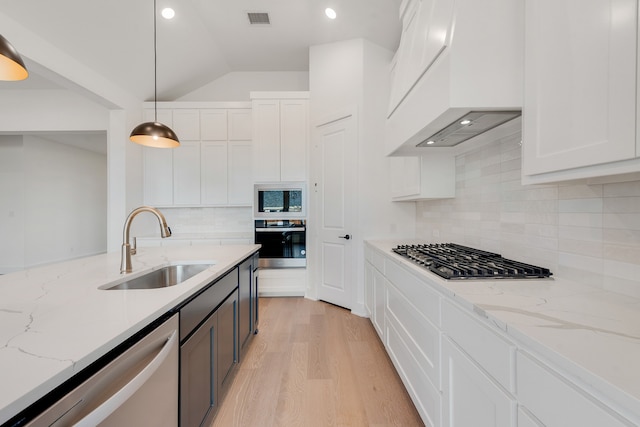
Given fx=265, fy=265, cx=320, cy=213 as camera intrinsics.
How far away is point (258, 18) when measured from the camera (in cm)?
325

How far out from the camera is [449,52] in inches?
44.3

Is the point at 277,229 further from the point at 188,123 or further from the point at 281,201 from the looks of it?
the point at 188,123

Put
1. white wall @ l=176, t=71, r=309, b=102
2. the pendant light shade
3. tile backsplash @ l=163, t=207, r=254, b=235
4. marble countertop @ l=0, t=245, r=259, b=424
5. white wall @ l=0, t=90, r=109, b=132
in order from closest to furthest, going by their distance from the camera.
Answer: marble countertop @ l=0, t=245, r=259, b=424, the pendant light shade, white wall @ l=0, t=90, r=109, b=132, tile backsplash @ l=163, t=207, r=254, b=235, white wall @ l=176, t=71, r=309, b=102

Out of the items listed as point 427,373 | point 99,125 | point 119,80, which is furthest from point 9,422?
point 99,125

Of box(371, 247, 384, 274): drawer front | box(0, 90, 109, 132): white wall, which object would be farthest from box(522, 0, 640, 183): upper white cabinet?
box(0, 90, 109, 132): white wall

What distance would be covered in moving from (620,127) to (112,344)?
1.43 metres

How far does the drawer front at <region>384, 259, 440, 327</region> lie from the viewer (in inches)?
48.1

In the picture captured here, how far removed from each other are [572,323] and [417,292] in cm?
73

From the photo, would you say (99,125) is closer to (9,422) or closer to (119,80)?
(119,80)

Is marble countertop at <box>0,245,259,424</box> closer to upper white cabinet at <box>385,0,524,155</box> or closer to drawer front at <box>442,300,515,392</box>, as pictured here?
drawer front at <box>442,300,515,392</box>

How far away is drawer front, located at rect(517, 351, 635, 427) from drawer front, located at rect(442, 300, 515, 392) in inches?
1.5

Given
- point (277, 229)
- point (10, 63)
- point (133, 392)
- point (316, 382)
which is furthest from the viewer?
point (277, 229)

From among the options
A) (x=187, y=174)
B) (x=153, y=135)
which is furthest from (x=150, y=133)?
(x=187, y=174)

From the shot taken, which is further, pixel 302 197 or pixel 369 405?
pixel 302 197
